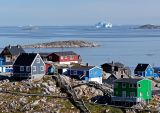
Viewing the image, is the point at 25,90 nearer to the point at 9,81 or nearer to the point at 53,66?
the point at 9,81

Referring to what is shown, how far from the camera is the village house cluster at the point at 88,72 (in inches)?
1795

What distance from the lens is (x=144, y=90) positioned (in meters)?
45.9

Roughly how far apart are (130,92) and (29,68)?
10878 millimetres

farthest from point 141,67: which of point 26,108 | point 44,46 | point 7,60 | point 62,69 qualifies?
point 44,46

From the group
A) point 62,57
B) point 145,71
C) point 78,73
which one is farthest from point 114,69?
point 78,73

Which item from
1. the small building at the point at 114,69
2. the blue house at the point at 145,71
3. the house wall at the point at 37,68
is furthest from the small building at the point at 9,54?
the blue house at the point at 145,71

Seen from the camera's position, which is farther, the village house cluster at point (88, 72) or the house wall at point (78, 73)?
the house wall at point (78, 73)

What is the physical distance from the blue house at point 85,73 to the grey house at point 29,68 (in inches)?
149

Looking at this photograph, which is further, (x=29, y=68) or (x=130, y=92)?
(x=29, y=68)

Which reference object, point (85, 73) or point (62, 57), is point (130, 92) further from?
point (62, 57)

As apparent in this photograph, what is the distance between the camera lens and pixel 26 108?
41.8m

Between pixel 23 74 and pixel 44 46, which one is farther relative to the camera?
pixel 44 46

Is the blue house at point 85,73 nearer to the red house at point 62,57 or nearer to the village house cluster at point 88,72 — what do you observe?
the village house cluster at point 88,72

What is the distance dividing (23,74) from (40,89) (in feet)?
19.1
